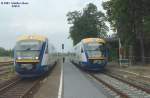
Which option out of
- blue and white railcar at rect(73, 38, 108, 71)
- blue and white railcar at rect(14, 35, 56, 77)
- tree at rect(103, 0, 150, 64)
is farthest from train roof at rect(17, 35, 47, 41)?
tree at rect(103, 0, 150, 64)

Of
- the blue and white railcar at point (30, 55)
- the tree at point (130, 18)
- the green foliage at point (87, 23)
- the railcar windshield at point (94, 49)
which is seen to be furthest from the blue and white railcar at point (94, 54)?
the green foliage at point (87, 23)

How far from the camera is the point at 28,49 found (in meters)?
30.4

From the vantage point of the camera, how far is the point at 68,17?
104188 millimetres

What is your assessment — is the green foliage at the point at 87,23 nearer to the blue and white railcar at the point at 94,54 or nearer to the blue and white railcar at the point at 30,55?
the blue and white railcar at the point at 94,54

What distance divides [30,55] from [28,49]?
671 mm

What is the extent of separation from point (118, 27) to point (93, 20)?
4799 centimetres

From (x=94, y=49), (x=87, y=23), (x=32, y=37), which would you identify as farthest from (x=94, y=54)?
(x=87, y=23)

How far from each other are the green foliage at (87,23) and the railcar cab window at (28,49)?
6104cm

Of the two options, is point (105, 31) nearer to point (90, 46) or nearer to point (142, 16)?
point (142, 16)

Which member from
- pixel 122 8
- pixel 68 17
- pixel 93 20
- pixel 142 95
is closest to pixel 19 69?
pixel 142 95

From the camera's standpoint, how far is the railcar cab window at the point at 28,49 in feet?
98.0

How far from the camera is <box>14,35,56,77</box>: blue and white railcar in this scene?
96.4ft

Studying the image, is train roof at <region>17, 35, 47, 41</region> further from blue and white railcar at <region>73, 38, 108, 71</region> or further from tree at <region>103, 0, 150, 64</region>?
tree at <region>103, 0, 150, 64</region>

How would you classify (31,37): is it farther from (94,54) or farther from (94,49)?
(94,49)
